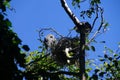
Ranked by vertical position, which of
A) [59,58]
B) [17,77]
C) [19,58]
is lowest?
[17,77]

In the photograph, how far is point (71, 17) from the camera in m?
8.19

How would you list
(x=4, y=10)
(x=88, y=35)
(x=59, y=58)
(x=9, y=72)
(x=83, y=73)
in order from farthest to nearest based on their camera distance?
1. (x=59, y=58)
2. (x=88, y=35)
3. (x=83, y=73)
4. (x=4, y=10)
5. (x=9, y=72)

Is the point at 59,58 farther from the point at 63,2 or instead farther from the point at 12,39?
the point at 12,39

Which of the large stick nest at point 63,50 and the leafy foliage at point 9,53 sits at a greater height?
the large stick nest at point 63,50

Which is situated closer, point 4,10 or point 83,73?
point 4,10

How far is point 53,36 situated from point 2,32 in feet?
16.1

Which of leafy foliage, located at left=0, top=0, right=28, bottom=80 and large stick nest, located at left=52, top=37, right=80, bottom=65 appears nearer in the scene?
leafy foliage, located at left=0, top=0, right=28, bottom=80

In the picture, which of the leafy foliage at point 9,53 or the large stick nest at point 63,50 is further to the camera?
the large stick nest at point 63,50

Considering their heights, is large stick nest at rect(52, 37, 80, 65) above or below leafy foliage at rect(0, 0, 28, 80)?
above

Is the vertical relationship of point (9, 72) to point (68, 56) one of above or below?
below

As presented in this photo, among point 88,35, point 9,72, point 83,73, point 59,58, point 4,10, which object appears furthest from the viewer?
point 59,58

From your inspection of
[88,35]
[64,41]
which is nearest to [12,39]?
[88,35]

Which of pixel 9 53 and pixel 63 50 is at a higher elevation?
pixel 63 50

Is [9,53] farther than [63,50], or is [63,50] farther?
[63,50]
